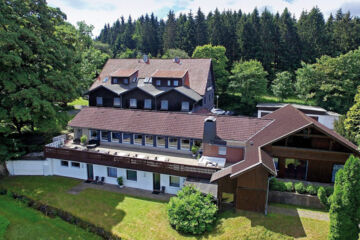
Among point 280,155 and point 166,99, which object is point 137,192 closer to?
point 280,155

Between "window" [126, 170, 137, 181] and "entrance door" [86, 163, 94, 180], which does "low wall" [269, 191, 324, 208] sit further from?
"entrance door" [86, 163, 94, 180]

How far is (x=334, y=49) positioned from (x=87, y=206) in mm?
71123

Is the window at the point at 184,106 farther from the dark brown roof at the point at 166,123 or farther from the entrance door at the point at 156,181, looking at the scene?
the entrance door at the point at 156,181

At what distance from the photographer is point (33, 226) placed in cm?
1898

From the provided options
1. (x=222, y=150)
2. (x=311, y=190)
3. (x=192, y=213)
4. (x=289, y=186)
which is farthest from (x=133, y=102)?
(x=311, y=190)

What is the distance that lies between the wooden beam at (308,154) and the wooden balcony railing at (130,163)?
597 cm

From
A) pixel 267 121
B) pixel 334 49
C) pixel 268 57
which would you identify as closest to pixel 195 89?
pixel 267 121

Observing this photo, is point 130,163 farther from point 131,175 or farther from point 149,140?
point 149,140

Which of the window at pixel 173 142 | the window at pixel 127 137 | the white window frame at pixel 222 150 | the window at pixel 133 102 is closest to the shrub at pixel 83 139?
the window at pixel 127 137

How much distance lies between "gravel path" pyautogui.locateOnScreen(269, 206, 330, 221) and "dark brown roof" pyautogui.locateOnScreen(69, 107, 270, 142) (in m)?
7.11

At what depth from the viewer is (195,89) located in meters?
40.0

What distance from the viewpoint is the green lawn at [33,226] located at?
1808 centimetres

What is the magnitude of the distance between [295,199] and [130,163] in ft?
46.9

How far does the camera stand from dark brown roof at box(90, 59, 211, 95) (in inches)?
1609
